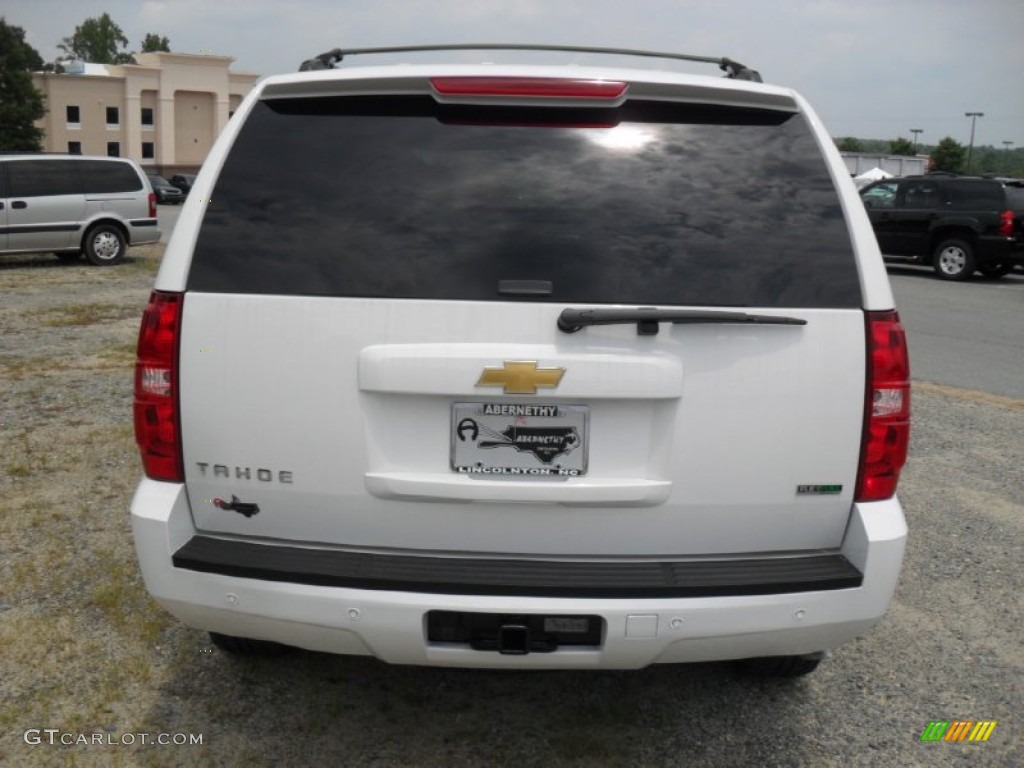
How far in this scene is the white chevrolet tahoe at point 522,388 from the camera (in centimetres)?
247

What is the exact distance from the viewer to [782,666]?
338 cm

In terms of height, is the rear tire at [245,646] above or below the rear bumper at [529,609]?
below

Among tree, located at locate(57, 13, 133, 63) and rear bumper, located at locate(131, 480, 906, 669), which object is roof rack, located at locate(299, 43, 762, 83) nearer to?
rear bumper, located at locate(131, 480, 906, 669)

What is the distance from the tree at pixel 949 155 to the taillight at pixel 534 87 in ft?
316

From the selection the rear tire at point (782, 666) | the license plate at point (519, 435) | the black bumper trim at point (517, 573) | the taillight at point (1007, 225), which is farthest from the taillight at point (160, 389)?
the taillight at point (1007, 225)

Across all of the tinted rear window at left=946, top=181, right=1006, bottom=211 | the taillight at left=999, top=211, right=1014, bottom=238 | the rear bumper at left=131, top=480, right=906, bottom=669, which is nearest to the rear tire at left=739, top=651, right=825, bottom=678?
the rear bumper at left=131, top=480, right=906, bottom=669

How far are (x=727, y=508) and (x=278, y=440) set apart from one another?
1.18 metres

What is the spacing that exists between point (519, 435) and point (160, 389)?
957 millimetres

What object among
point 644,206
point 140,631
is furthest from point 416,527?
point 140,631

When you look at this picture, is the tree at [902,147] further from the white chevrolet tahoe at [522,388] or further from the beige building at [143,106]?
the white chevrolet tahoe at [522,388]

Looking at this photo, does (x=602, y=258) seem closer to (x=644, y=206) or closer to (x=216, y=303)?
(x=644, y=206)

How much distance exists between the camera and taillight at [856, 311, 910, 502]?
8.41 ft

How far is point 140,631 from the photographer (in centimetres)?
373

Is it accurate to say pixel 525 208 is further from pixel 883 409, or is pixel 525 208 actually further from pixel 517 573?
pixel 883 409
